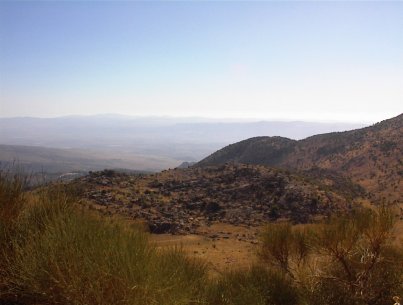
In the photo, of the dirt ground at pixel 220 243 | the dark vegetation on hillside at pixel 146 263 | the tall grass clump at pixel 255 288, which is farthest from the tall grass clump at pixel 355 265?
the dirt ground at pixel 220 243

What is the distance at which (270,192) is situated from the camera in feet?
131

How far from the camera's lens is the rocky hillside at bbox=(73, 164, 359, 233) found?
33.2 m

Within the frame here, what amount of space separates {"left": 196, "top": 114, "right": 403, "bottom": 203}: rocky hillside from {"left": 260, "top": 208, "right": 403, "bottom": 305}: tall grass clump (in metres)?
35.2

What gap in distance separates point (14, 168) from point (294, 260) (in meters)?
10.8

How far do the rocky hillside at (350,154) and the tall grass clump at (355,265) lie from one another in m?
35.2

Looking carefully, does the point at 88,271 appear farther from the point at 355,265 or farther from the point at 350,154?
the point at 350,154

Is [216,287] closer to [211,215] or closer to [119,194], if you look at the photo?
[211,215]

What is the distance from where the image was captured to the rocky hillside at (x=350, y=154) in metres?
52.8

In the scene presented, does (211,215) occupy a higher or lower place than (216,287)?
lower

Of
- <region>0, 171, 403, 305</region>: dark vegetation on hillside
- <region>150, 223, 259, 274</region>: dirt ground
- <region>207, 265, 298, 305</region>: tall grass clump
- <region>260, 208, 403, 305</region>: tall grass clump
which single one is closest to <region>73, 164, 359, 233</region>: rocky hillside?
<region>150, 223, 259, 274</region>: dirt ground

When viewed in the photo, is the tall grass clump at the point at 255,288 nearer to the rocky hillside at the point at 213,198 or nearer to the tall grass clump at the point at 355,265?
the tall grass clump at the point at 355,265

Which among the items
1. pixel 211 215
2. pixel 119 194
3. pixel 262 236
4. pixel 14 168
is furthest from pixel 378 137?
pixel 14 168

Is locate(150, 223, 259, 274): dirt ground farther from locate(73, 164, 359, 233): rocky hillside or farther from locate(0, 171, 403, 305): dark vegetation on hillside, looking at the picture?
locate(0, 171, 403, 305): dark vegetation on hillside

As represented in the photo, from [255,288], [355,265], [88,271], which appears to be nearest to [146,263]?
[88,271]
